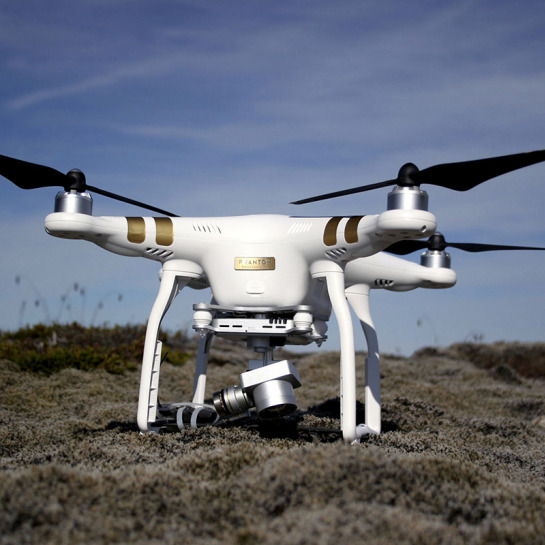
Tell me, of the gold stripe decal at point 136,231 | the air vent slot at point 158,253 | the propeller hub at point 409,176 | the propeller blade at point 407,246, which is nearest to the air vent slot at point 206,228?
the air vent slot at point 158,253

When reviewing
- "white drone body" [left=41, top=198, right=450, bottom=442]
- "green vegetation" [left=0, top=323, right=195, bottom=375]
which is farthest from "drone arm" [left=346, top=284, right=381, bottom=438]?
"green vegetation" [left=0, top=323, right=195, bottom=375]

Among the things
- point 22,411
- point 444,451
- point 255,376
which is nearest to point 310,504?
point 255,376

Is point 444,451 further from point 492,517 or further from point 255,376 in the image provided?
point 492,517

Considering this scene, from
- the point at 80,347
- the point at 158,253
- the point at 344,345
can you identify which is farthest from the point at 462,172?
the point at 80,347

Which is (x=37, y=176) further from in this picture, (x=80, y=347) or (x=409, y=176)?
(x=80, y=347)

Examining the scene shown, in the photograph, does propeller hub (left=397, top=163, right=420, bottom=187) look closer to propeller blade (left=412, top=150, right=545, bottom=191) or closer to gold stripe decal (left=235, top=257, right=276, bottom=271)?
propeller blade (left=412, top=150, right=545, bottom=191)

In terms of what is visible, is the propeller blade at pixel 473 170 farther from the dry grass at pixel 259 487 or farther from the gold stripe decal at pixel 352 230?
the dry grass at pixel 259 487
